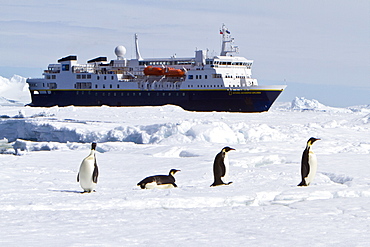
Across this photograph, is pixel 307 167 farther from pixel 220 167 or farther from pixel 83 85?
pixel 83 85

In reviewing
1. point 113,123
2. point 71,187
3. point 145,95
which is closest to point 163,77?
point 145,95

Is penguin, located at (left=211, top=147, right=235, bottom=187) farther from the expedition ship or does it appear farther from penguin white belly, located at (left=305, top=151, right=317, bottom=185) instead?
the expedition ship

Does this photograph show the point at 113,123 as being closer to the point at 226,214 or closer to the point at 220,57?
the point at 226,214

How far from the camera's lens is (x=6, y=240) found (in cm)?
484

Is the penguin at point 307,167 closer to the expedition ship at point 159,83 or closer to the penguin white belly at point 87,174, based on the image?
the penguin white belly at point 87,174

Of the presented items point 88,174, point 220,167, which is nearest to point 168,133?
point 220,167

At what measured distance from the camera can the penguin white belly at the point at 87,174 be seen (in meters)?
8.16

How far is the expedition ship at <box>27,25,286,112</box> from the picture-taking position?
4534 cm

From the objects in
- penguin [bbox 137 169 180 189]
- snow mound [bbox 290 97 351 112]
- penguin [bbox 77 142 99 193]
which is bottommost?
penguin [bbox 137 169 180 189]

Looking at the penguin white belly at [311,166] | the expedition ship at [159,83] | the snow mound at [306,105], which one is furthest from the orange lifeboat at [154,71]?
the penguin white belly at [311,166]

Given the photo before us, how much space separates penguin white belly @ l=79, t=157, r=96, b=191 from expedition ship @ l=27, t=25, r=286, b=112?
37283mm

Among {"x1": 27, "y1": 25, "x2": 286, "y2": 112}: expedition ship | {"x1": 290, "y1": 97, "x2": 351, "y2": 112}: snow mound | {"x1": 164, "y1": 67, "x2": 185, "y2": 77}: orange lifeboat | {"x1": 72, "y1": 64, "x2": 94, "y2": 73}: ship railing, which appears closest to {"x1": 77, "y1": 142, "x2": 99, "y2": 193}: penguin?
{"x1": 27, "y1": 25, "x2": 286, "y2": 112}: expedition ship

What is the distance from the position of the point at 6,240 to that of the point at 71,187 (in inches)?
174

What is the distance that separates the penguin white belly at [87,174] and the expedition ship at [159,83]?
37283mm
